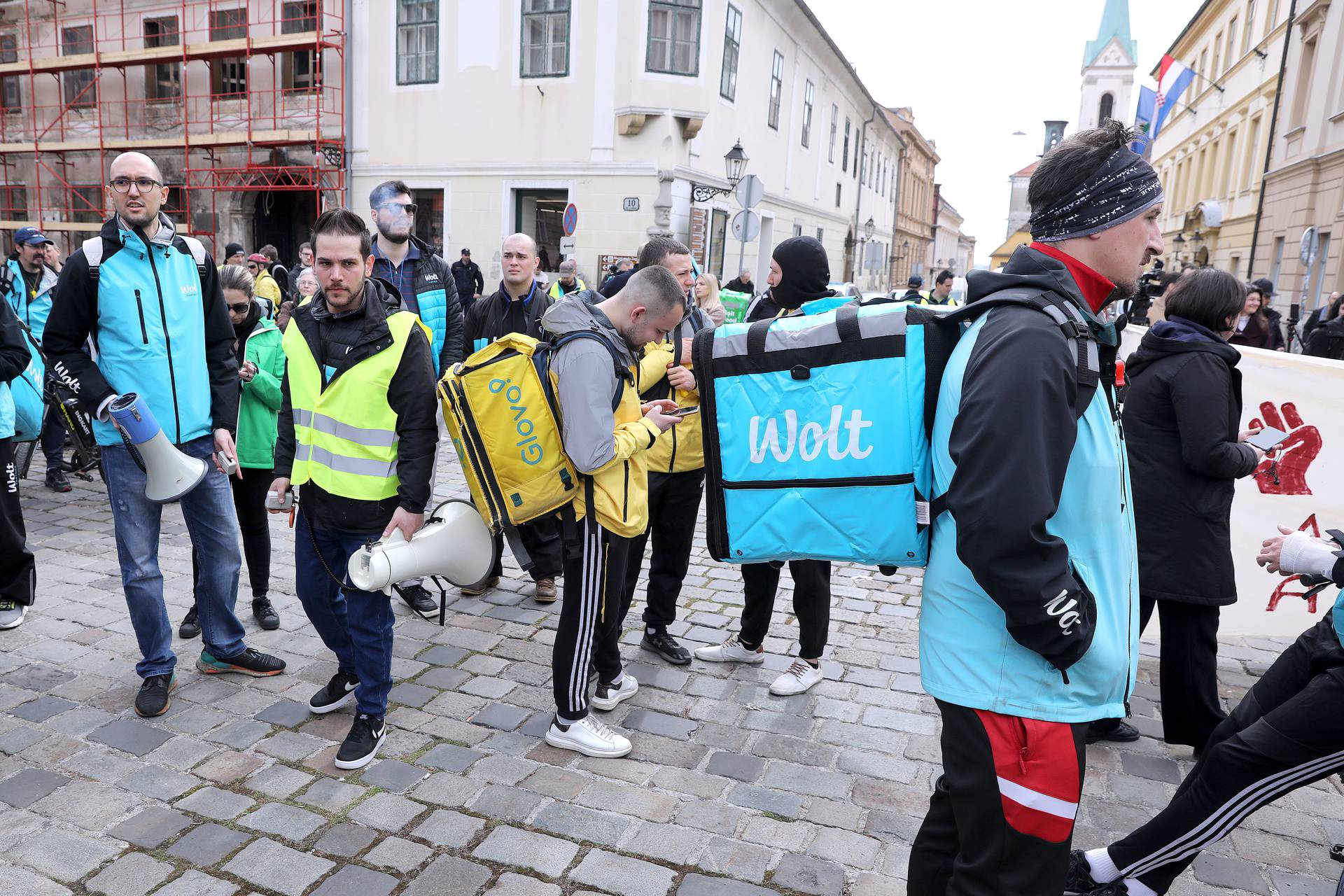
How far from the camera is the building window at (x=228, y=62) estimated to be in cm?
2042

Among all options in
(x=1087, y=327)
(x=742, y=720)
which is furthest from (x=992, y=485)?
(x=742, y=720)

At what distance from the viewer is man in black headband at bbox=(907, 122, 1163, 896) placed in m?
1.68

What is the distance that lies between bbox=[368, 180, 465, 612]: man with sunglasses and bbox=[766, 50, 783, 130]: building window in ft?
64.6

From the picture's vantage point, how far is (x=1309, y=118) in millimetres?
21906

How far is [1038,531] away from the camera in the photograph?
1679 mm

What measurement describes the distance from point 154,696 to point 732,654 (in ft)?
8.47

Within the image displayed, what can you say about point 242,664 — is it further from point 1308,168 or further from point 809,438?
point 1308,168

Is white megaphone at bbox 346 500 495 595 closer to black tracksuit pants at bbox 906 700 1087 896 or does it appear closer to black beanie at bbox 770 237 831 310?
black beanie at bbox 770 237 831 310

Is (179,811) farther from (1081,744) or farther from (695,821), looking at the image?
(1081,744)

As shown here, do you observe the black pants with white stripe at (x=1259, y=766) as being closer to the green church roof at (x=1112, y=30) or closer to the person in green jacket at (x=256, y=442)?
the person in green jacket at (x=256, y=442)

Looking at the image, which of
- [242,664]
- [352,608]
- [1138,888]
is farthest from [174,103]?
[1138,888]

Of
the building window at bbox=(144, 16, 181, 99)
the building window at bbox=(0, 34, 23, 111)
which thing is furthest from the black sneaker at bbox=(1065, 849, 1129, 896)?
the building window at bbox=(0, 34, 23, 111)

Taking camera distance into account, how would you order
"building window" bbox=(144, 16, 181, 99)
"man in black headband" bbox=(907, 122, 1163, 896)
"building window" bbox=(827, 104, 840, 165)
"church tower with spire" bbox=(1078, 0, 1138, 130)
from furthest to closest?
1. "church tower with spire" bbox=(1078, 0, 1138, 130)
2. "building window" bbox=(827, 104, 840, 165)
3. "building window" bbox=(144, 16, 181, 99)
4. "man in black headband" bbox=(907, 122, 1163, 896)

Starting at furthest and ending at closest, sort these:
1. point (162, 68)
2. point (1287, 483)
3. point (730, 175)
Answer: point (162, 68) < point (730, 175) < point (1287, 483)
